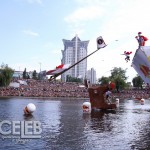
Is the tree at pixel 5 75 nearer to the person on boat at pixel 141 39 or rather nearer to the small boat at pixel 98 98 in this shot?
the small boat at pixel 98 98

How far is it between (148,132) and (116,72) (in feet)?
535

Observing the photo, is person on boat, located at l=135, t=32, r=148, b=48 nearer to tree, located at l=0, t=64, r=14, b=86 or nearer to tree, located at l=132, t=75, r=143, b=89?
tree, located at l=0, t=64, r=14, b=86

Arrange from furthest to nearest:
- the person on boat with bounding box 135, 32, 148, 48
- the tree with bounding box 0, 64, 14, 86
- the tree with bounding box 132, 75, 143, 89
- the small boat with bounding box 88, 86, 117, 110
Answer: the tree with bounding box 132, 75, 143, 89 < the tree with bounding box 0, 64, 14, 86 < the small boat with bounding box 88, 86, 117, 110 < the person on boat with bounding box 135, 32, 148, 48

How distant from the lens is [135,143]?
17.7 metres

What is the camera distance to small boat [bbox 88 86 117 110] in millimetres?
39625

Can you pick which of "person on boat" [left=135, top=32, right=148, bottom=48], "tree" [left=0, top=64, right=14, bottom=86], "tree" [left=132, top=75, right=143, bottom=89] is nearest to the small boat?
"person on boat" [left=135, top=32, right=148, bottom=48]

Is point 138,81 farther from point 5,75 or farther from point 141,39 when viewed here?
point 141,39

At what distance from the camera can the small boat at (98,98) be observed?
3962 centimetres

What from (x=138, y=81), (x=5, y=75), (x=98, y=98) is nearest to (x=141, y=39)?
(x=98, y=98)

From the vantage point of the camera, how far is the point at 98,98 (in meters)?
40.2

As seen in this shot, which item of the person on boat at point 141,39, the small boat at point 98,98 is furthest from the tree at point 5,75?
the person on boat at point 141,39

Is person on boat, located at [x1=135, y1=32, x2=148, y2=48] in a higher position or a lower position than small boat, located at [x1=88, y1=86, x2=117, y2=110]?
higher

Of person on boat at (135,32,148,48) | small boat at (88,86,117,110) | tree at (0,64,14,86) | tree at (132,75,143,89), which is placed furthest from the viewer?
tree at (132,75,143,89)

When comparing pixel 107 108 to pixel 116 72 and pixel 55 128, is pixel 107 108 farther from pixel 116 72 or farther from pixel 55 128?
pixel 116 72
